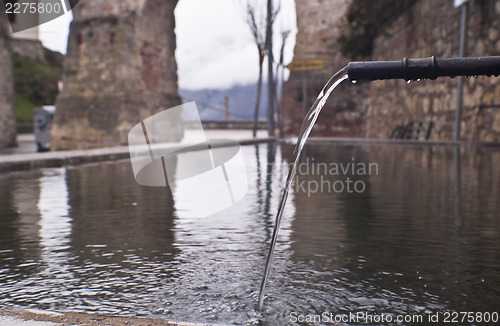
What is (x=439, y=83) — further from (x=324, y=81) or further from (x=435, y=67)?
(x=435, y=67)

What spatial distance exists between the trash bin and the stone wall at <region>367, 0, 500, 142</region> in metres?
9.42

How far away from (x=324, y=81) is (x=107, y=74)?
1090cm

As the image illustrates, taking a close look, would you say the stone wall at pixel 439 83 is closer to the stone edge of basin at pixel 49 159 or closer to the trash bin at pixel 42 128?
the stone edge of basin at pixel 49 159

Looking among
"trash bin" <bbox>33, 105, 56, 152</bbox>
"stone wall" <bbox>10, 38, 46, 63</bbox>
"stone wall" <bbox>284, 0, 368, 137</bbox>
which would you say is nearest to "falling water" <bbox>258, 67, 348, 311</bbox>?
"trash bin" <bbox>33, 105, 56, 152</bbox>

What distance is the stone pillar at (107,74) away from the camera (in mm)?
15141

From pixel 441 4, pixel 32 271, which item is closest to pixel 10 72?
pixel 441 4

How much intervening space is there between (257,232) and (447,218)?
1.55 metres

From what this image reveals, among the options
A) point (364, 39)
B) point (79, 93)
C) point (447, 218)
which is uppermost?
point (364, 39)

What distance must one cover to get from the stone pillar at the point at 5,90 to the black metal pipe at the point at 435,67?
15250 millimetres

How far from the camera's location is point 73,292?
273cm

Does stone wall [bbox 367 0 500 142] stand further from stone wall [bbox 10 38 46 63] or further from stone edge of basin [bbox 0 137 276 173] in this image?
stone wall [bbox 10 38 46 63]

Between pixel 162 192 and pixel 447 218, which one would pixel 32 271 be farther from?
pixel 162 192

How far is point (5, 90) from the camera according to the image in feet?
53.3

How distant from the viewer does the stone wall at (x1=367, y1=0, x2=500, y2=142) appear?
12.8m
